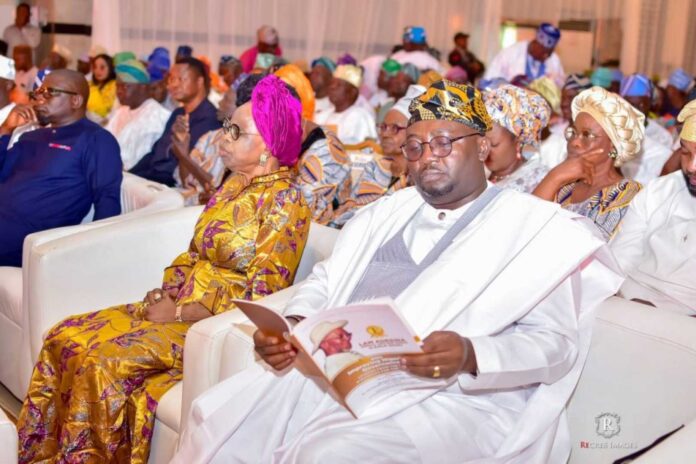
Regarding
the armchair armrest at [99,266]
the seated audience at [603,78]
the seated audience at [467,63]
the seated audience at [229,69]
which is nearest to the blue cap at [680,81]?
the seated audience at [603,78]

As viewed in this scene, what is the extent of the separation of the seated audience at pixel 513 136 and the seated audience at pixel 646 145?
102 centimetres

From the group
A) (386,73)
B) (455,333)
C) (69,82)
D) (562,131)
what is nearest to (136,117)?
(69,82)

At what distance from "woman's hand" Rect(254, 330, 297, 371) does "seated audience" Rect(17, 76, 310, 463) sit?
0.64 metres

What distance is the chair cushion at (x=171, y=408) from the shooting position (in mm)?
2852

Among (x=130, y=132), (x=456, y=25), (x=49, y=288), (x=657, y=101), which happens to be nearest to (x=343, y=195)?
(x=49, y=288)

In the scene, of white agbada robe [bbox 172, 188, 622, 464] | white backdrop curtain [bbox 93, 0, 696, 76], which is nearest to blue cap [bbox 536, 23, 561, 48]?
white backdrop curtain [bbox 93, 0, 696, 76]

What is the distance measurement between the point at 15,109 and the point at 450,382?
3146mm

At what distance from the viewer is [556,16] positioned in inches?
535

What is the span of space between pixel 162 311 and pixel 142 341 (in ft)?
0.74

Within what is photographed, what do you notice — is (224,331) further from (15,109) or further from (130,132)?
(130,132)

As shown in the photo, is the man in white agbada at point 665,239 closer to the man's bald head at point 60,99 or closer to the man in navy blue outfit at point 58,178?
the man in navy blue outfit at point 58,178

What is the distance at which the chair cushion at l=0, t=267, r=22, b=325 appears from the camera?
3795mm

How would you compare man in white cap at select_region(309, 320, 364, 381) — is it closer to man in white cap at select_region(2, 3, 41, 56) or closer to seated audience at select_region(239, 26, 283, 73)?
seated audience at select_region(239, 26, 283, 73)

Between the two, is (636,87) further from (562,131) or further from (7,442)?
(7,442)
